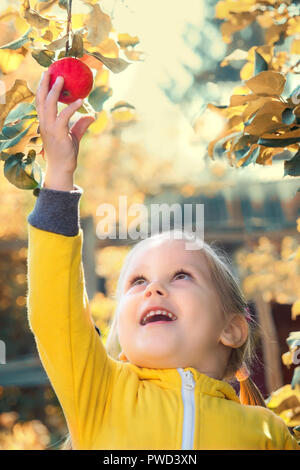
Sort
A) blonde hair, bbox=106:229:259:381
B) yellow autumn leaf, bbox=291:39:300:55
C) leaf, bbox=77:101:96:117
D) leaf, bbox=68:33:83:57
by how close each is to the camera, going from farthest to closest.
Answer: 1. yellow autumn leaf, bbox=291:39:300:55
2. blonde hair, bbox=106:229:259:381
3. leaf, bbox=77:101:96:117
4. leaf, bbox=68:33:83:57

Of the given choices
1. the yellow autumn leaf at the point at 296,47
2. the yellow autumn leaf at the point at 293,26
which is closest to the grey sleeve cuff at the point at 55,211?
the yellow autumn leaf at the point at 296,47

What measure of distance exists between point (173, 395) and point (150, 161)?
482cm

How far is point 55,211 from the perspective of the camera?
1.05 metres

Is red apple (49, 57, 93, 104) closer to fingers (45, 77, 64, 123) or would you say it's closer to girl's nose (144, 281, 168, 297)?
fingers (45, 77, 64, 123)

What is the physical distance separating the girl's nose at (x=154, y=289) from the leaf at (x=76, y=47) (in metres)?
0.48

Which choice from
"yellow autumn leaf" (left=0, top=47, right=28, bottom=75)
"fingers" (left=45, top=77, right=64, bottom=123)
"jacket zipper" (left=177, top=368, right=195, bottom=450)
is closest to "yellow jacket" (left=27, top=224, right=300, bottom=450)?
"jacket zipper" (left=177, top=368, right=195, bottom=450)

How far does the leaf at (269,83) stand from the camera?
46.5 inches

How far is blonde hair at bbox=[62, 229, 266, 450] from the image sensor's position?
1.36 meters

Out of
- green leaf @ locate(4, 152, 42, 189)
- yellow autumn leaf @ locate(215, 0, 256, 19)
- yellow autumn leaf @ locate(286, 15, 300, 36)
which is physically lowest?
green leaf @ locate(4, 152, 42, 189)

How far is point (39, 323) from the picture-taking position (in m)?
1.08

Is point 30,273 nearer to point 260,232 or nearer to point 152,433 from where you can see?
point 152,433

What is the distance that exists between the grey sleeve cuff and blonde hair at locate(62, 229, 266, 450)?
1.12ft
